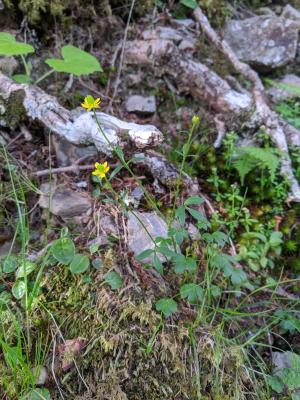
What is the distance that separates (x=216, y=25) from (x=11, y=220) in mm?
2886

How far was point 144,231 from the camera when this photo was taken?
7.19ft

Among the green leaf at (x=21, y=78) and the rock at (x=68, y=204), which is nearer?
the rock at (x=68, y=204)

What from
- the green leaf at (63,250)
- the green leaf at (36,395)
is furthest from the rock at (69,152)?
the green leaf at (36,395)

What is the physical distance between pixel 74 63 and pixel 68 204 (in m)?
1.03

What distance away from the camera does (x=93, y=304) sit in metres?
1.94

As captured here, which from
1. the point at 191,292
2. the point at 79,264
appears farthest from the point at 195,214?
the point at 79,264

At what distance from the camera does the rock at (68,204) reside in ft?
7.59

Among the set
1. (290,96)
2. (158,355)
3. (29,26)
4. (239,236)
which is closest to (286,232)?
(239,236)

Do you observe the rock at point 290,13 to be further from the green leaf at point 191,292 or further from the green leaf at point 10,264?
the green leaf at point 10,264

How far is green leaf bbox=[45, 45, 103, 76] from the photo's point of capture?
8.10ft

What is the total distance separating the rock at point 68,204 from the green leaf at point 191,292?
828 millimetres

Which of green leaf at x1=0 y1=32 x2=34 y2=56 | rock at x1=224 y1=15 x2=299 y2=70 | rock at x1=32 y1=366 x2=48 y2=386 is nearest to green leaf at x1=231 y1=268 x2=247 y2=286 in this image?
rock at x1=32 y1=366 x2=48 y2=386

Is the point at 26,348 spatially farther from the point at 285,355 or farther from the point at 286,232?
the point at 286,232

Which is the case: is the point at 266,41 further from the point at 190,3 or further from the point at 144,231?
the point at 144,231
